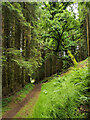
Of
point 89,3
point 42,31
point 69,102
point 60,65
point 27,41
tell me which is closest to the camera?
point 89,3

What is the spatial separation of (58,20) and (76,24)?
1312 mm

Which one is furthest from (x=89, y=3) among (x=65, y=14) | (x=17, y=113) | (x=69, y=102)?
(x=65, y=14)

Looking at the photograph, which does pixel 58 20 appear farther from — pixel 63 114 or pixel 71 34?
pixel 63 114

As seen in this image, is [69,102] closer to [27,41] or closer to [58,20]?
[27,41]

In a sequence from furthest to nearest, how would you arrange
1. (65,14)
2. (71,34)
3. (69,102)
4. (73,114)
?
(71,34) → (65,14) → (69,102) → (73,114)

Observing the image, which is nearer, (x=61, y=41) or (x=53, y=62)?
(x=61, y=41)

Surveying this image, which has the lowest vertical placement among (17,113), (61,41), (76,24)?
(17,113)

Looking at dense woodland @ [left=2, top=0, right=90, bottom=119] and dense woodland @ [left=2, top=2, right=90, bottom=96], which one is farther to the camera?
dense woodland @ [left=2, top=2, right=90, bottom=96]

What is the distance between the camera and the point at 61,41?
628 cm

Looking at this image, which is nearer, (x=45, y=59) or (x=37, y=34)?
(x=37, y=34)

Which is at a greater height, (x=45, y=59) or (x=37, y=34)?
(x=37, y=34)

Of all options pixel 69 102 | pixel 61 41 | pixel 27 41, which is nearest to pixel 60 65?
pixel 61 41

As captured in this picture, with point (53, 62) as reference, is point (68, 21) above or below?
above

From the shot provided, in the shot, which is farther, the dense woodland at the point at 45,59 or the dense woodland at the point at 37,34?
the dense woodland at the point at 37,34
